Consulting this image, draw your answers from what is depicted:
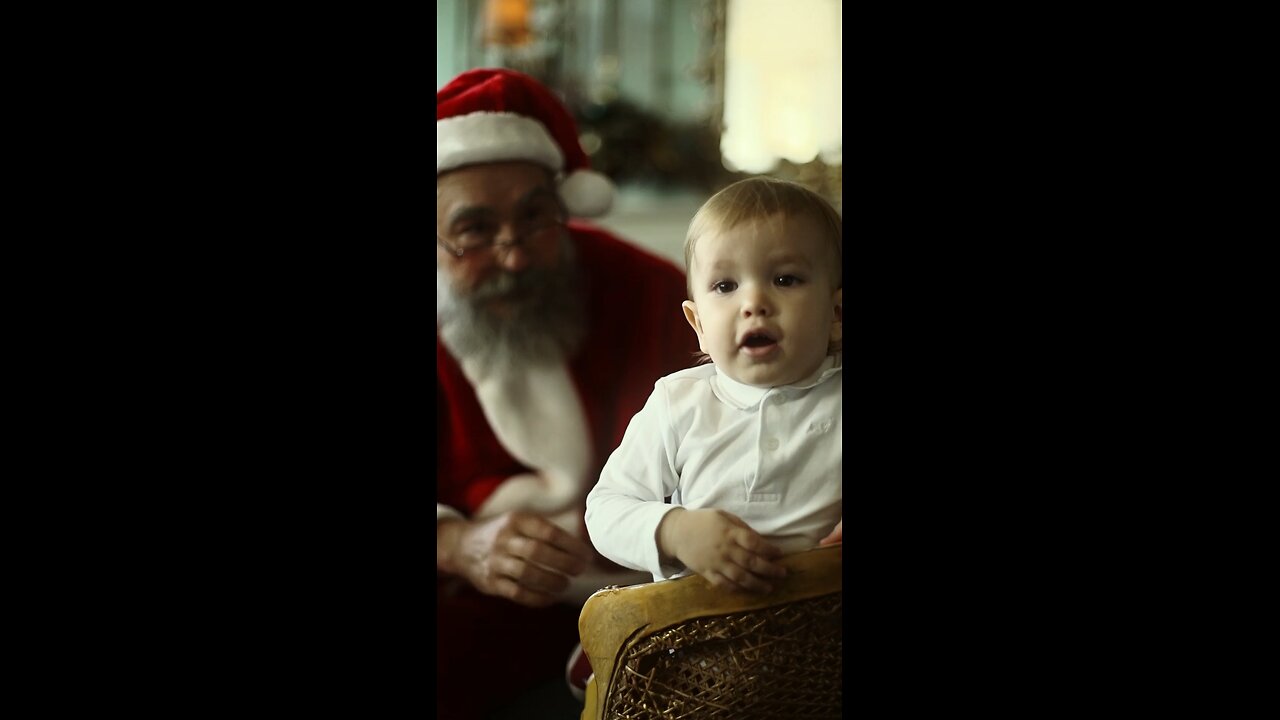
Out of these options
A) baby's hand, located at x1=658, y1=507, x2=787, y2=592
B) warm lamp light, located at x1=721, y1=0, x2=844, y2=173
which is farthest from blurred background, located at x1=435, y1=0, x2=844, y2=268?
baby's hand, located at x1=658, y1=507, x2=787, y2=592

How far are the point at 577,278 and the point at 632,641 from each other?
14.8 inches

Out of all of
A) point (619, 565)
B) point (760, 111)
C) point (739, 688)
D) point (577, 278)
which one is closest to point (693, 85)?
point (760, 111)

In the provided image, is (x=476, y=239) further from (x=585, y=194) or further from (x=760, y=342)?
(x=760, y=342)

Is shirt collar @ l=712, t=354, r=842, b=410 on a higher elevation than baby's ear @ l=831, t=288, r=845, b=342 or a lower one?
lower

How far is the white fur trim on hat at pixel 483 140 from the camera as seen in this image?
1.17 meters

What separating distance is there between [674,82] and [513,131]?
19 cm

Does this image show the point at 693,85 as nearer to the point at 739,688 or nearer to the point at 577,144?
the point at 577,144

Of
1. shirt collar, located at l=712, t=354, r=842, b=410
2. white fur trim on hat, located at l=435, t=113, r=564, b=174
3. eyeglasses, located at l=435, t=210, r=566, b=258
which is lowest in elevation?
shirt collar, located at l=712, t=354, r=842, b=410

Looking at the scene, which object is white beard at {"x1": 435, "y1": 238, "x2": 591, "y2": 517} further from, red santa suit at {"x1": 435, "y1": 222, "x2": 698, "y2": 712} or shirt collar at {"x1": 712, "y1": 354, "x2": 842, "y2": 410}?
shirt collar at {"x1": 712, "y1": 354, "x2": 842, "y2": 410}

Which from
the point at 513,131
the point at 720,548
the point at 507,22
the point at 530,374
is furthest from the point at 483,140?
the point at 720,548

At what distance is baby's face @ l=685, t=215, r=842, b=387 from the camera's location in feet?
3.69

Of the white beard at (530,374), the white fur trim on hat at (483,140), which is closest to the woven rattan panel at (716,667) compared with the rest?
the white beard at (530,374)

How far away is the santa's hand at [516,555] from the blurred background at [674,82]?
316mm

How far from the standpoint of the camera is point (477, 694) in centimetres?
123
